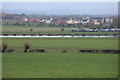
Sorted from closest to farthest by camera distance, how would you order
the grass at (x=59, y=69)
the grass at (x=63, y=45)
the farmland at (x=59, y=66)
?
the grass at (x=59, y=69)
the farmland at (x=59, y=66)
the grass at (x=63, y=45)

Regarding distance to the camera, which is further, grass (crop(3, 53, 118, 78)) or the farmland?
the farmland

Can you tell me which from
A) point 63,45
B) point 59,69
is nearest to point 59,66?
point 59,69

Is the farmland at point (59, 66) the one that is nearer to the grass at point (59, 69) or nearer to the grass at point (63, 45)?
the grass at point (59, 69)

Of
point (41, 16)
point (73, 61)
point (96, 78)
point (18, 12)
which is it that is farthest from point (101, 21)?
point (96, 78)

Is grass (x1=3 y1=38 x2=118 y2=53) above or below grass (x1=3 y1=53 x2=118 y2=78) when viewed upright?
above

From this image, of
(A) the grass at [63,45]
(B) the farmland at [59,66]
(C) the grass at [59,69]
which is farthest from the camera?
(A) the grass at [63,45]

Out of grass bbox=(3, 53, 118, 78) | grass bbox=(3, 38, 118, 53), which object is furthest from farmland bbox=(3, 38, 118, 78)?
grass bbox=(3, 38, 118, 53)

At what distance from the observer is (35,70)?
30.1ft

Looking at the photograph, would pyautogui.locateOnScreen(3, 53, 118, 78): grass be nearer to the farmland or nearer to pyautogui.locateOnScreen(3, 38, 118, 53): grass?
the farmland

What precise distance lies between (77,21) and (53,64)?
49178 mm

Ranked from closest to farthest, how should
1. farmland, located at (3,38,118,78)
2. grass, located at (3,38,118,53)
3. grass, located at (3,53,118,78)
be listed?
grass, located at (3,53,118,78)
farmland, located at (3,38,118,78)
grass, located at (3,38,118,53)

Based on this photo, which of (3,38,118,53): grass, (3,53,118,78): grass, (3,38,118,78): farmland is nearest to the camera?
(3,53,118,78): grass

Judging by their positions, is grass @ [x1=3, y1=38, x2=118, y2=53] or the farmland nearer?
the farmland

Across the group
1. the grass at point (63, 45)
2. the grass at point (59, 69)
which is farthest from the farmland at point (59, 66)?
the grass at point (63, 45)
